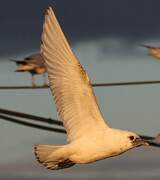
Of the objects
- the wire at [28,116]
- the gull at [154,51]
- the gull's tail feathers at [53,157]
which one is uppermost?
the gull at [154,51]

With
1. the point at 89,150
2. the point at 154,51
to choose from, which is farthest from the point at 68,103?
the point at 154,51

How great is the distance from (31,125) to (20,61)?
24.8m

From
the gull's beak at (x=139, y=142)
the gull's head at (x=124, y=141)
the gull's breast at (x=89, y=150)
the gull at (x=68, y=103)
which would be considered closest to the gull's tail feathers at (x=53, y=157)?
the gull at (x=68, y=103)

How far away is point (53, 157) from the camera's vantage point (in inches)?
543

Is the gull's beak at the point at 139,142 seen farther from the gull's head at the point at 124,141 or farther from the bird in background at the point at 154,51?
the bird in background at the point at 154,51

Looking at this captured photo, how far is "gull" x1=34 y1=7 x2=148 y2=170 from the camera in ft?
44.9

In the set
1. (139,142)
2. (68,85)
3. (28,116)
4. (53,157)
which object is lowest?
(53,157)

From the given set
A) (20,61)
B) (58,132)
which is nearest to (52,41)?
(58,132)

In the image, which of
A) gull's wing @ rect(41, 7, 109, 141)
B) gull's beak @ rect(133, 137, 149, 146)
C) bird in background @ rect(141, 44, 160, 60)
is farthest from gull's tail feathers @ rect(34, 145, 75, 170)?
bird in background @ rect(141, 44, 160, 60)

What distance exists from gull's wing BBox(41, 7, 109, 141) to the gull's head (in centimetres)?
68

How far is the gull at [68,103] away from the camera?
13695 mm

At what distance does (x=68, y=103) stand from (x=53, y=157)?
0.90 m

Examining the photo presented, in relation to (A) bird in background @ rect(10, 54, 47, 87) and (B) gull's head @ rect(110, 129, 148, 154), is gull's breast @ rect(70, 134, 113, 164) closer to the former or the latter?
(B) gull's head @ rect(110, 129, 148, 154)

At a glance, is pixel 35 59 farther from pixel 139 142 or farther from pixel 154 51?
pixel 139 142
